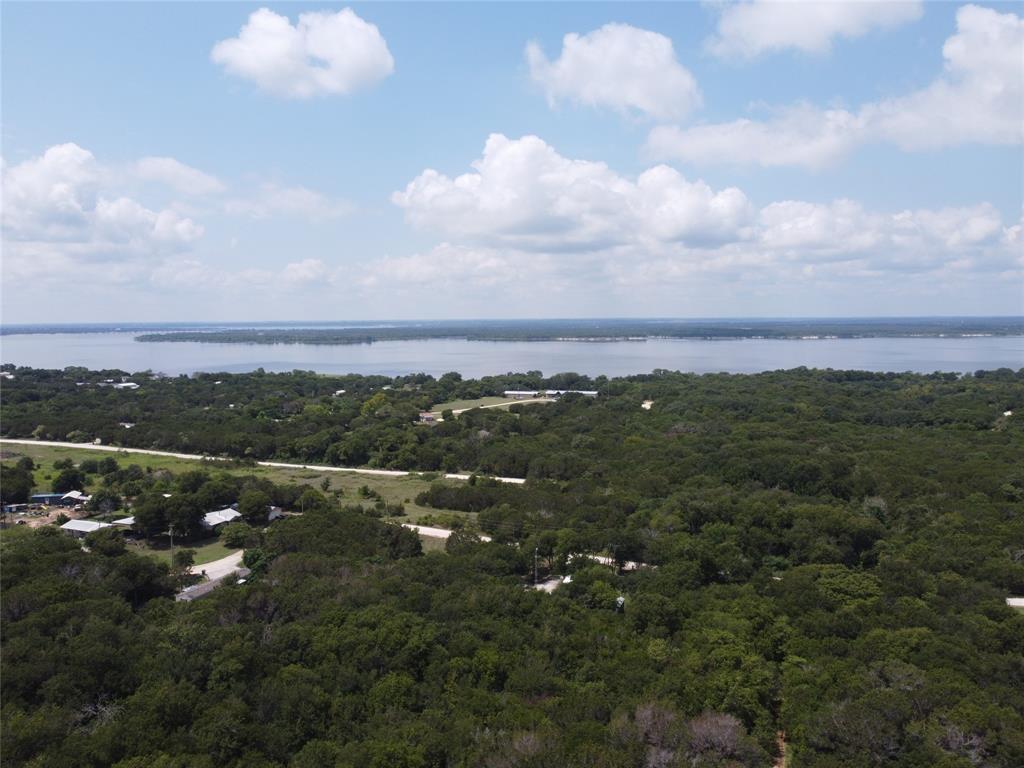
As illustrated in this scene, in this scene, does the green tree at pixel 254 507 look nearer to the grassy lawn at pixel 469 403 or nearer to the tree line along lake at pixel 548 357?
the grassy lawn at pixel 469 403

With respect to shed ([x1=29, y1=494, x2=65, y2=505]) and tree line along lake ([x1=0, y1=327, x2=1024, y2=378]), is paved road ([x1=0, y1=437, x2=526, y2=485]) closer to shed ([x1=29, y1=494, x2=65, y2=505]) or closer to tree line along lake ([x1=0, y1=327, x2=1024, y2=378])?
shed ([x1=29, y1=494, x2=65, y2=505])

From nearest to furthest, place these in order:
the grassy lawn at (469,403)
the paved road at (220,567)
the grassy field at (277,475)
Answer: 1. the paved road at (220,567)
2. the grassy field at (277,475)
3. the grassy lawn at (469,403)

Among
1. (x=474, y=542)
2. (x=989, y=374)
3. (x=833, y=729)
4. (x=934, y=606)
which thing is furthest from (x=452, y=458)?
(x=989, y=374)

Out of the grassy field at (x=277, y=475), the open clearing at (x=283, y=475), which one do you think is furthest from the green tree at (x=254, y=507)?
the grassy field at (x=277, y=475)

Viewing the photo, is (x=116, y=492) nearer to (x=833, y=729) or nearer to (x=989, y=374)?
(x=833, y=729)

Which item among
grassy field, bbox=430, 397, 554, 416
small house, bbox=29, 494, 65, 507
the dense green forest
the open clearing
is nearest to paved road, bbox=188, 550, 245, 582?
the dense green forest

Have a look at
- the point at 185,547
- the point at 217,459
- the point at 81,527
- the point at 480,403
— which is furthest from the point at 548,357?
the point at 81,527

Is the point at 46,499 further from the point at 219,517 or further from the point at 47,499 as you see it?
the point at 219,517
